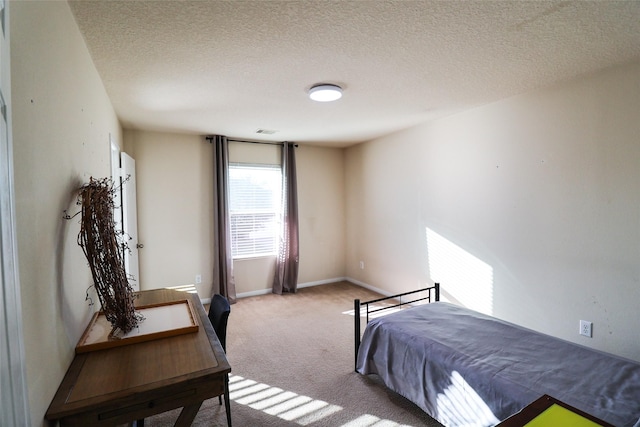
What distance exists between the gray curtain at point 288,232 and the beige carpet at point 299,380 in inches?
33.4

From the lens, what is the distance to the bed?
5.02ft

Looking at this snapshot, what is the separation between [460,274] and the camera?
3537mm

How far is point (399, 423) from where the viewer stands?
2027 mm

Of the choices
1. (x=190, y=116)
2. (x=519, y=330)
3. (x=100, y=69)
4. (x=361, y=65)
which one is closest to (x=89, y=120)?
(x=100, y=69)

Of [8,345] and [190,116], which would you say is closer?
[8,345]

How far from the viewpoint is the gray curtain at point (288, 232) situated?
491 cm

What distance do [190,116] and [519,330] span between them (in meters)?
3.57

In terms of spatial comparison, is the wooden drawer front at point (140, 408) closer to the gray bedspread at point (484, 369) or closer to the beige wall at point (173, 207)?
the gray bedspread at point (484, 369)

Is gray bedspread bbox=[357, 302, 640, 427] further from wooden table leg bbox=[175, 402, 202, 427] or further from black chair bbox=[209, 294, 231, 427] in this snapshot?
wooden table leg bbox=[175, 402, 202, 427]

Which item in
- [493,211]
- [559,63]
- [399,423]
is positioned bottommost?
[399,423]

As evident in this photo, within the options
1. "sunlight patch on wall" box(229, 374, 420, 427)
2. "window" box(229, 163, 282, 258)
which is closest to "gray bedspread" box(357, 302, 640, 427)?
"sunlight patch on wall" box(229, 374, 420, 427)

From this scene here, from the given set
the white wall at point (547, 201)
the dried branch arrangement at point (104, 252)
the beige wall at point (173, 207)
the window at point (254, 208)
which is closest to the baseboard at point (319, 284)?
the beige wall at point (173, 207)

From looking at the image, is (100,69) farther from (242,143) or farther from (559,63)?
(559,63)

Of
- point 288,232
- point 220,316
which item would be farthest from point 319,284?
point 220,316
